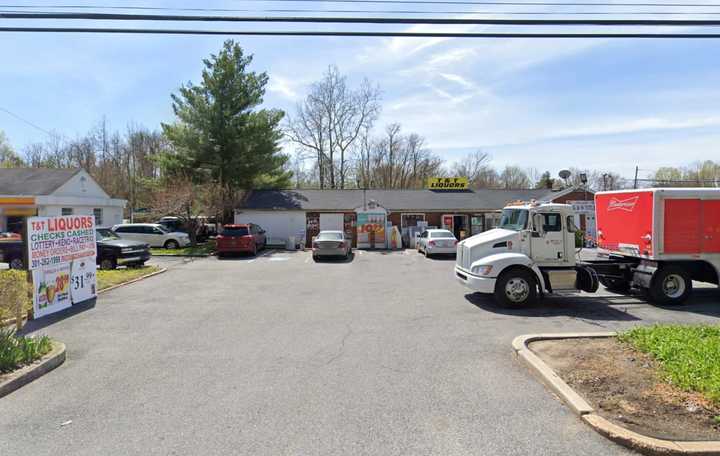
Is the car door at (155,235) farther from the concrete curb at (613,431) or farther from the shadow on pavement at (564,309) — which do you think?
the concrete curb at (613,431)

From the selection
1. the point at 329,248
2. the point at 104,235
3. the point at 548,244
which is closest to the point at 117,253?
the point at 104,235

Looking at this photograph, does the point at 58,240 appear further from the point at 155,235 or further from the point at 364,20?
the point at 155,235

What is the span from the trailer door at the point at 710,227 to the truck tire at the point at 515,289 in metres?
4.21

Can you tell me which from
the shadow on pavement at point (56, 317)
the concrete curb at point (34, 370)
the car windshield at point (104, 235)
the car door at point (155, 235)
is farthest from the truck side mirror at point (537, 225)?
the car door at point (155, 235)

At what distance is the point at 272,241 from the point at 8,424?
1014 inches

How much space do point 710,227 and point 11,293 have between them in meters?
14.3

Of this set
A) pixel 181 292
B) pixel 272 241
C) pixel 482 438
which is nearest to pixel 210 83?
pixel 272 241

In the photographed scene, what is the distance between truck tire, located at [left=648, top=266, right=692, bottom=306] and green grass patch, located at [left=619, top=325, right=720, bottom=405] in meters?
3.59

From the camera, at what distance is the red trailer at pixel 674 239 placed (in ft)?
32.8

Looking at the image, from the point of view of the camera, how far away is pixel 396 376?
18.1 ft

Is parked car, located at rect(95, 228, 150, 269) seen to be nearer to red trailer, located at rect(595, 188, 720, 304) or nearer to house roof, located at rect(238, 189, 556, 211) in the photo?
house roof, located at rect(238, 189, 556, 211)

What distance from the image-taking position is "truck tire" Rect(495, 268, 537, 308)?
9.71 metres

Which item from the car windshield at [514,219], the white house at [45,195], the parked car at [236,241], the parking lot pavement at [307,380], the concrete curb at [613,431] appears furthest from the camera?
the white house at [45,195]

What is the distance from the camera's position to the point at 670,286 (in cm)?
1027
